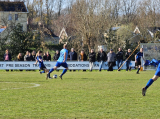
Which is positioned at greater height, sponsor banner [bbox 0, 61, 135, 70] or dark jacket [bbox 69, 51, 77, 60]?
dark jacket [bbox 69, 51, 77, 60]

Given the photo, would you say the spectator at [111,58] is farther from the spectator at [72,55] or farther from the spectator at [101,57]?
the spectator at [72,55]

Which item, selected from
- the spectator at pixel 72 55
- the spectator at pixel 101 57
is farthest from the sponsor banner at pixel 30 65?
the spectator at pixel 101 57

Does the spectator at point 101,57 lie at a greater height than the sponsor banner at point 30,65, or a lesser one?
greater

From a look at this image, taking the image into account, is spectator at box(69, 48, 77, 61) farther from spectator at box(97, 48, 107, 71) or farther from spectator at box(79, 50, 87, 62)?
spectator at box(97, 48, 107, 71)

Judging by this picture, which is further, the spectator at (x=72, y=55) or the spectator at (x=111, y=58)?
the spectator at (x=72, y=55)

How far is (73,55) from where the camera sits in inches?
1190

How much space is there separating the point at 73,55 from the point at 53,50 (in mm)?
15097

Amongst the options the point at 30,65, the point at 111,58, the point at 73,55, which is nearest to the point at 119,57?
the point at 111,58

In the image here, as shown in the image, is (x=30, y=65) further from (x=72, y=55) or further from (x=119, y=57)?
(x=119, y=57)

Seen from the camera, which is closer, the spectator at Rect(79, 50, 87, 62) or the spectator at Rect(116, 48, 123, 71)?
the spectator at Rect(116, 48, 123, 71)

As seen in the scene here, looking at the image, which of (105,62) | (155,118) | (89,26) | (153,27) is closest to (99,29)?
(89,26)

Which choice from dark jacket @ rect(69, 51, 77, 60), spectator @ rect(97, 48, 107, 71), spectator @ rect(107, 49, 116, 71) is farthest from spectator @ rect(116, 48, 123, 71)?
dark jacket @ rect(69, 51, 77, 60)

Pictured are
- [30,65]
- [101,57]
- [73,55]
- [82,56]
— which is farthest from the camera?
[30,65]

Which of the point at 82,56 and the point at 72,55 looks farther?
the point at 82,56
